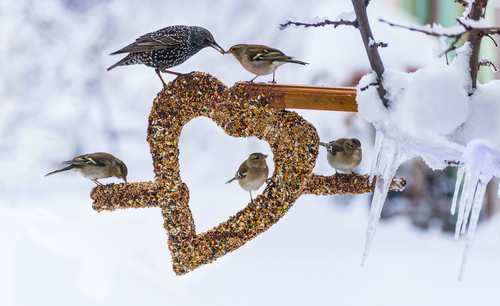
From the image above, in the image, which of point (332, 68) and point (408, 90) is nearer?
point (408, 90)

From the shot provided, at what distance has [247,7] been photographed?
71.4 inches

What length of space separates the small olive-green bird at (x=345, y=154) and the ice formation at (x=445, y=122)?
0.25 m

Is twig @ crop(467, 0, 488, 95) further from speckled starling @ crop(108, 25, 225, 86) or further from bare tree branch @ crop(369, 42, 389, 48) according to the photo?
speckled starling @ crop(108, 25, 225, 86)

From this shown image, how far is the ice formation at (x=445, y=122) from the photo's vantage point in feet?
2.68

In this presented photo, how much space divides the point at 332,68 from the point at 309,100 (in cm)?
93

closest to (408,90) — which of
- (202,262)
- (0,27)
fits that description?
(202,262)

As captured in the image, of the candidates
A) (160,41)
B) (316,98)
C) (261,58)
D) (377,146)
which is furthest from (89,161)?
(377,146)

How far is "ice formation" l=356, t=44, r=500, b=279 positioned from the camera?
82 cm

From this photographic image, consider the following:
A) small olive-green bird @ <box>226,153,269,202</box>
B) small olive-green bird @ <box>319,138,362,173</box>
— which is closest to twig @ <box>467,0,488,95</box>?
small olive-green bird @ <box>319,138,362,173</box>

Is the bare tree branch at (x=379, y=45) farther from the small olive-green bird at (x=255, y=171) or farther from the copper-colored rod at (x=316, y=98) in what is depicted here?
the small olive-green bird at (x=255, y=171)

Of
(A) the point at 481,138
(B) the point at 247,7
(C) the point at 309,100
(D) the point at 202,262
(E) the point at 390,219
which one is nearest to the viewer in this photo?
(A) the point at 481,138

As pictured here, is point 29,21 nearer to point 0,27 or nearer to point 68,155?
point 0,27

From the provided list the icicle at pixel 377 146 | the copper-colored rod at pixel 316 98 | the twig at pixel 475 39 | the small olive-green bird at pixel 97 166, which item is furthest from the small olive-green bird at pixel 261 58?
the small olive-green bird at pixel 97 166

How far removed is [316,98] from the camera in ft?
3.32
